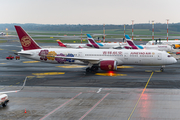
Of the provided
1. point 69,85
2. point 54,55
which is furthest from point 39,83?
point 54,55

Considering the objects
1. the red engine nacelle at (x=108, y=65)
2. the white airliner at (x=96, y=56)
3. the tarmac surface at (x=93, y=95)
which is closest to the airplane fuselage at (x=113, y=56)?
the white airliner at (x=96, y=56)

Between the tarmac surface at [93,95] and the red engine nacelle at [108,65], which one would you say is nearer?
the tarmac surface at [93,95]

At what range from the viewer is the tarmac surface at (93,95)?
22.9m

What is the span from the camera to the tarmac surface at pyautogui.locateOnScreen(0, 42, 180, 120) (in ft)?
75.0

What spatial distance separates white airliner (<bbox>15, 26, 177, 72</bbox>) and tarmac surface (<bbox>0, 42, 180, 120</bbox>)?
1.91 metres

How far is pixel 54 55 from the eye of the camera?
4703 centimetres

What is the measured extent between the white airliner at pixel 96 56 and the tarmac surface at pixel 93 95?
1.91 m

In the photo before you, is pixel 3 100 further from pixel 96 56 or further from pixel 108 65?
pixel 96 56

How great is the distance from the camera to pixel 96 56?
152 ft

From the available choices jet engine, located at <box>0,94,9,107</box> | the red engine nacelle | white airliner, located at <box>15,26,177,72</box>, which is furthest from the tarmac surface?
white airliner, located at <box>15,26,177,72</box>

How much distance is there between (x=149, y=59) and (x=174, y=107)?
21100mm

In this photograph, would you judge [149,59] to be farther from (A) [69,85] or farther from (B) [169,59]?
(A) [69,85]

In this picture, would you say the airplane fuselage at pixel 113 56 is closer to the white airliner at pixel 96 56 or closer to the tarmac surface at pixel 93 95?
the white airliner at pixel 96 56

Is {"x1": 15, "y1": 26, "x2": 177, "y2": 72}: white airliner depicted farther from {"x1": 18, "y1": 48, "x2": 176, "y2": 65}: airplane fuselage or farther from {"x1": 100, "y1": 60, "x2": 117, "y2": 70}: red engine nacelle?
{"x1": 100, "y1": 60, "x2": 117, "y2": 70}: red engine nacelle
